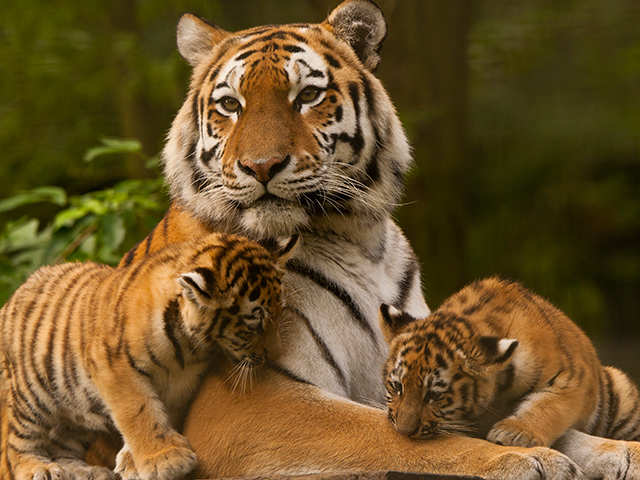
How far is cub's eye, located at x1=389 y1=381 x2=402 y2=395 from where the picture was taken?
2.93 meters

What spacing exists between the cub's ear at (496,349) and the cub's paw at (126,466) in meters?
1.16

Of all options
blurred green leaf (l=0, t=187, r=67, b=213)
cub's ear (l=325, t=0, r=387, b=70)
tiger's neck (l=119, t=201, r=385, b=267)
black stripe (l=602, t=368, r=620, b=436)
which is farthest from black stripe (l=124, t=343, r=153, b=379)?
blurred green leaf (l=0, t=187, r=67, b=213)

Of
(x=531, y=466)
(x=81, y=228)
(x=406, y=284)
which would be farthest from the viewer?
(x=81, y=228)

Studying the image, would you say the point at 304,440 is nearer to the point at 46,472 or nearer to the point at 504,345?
the point at 504,345

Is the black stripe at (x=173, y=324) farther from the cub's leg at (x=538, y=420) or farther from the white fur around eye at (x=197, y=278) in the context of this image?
the cub's leg at (x=538, y=420)

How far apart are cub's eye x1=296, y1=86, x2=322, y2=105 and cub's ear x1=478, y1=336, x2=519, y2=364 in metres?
1.01

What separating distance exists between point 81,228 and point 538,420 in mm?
3116

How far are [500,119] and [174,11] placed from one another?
384 cm

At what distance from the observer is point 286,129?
3.13 m

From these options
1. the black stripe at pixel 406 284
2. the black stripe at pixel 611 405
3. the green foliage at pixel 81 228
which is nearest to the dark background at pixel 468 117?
the green foliage at pixel 81 228

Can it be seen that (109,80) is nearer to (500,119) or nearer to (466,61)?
(466,61)

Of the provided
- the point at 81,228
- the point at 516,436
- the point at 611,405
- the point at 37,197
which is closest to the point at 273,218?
the point at 516,436

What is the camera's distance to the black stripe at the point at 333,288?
3.32 m

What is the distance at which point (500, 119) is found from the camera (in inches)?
436
